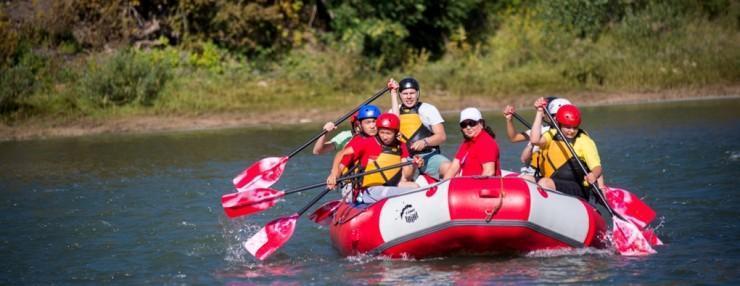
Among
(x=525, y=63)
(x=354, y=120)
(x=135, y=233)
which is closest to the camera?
(x=354, y=120)

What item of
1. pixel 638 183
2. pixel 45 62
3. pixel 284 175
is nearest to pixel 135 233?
pixel 284 175

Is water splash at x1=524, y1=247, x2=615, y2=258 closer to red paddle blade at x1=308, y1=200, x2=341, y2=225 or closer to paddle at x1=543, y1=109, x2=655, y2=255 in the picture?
paddle at x1=543, y1=109, x2=655, y2=255

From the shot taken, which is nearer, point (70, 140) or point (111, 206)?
point (111, 206)

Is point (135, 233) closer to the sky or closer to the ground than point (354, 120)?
closer to the ground

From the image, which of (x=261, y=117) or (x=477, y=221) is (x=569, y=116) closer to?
(x=477, y=221)

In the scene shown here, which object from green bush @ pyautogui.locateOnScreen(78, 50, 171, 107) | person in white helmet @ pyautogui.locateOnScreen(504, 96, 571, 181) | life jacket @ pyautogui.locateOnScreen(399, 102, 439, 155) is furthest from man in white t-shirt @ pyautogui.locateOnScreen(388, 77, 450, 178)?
green bush @ pyautogui.locateOnScreen(78, 50, 171, 107)

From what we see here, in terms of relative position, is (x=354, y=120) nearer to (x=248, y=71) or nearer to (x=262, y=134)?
(x=262, y=134)

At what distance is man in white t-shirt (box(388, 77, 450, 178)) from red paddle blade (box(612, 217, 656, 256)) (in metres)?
2.21

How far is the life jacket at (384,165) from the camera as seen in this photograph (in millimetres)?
10578

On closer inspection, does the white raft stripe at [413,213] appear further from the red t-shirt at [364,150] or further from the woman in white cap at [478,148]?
the red t-shirt at [364,150]

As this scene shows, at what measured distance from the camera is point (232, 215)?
1144 centimetres

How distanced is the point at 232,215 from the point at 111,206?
10.8ft

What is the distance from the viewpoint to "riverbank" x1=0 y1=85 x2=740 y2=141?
69.4 ft

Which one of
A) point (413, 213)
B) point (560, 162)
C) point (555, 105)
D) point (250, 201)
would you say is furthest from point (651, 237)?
point (250, 201)
